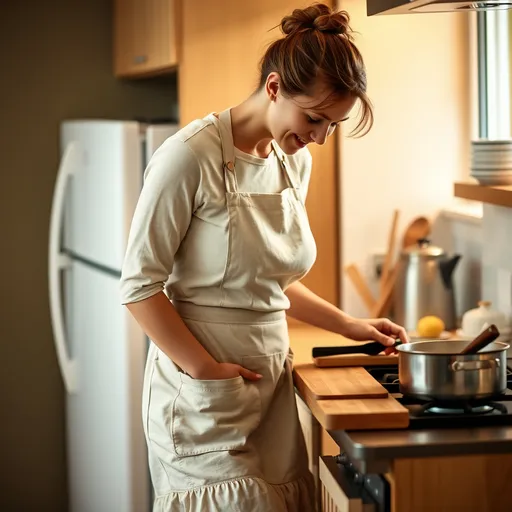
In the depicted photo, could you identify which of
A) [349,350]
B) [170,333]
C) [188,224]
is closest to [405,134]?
[349,350]

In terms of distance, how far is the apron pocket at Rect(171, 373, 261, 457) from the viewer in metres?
2.02

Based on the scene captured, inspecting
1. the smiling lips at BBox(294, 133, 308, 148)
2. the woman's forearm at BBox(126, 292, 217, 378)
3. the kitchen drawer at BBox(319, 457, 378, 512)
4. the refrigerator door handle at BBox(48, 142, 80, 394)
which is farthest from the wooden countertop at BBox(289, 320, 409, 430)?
the refrigerator door handle at BBox(48, 142, 80, 394)

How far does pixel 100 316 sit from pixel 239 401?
1449 millimetres

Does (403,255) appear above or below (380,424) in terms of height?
above

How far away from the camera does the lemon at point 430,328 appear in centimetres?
263

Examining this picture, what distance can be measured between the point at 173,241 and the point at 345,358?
1.60ft

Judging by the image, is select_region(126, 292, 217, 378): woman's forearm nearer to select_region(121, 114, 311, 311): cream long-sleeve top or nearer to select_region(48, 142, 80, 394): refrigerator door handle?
select_region(121, 114, 311, 311): cream long-sleeve top

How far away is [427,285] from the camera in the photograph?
9.39 ft

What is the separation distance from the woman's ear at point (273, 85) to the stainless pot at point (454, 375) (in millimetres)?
563

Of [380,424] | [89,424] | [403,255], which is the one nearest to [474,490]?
[380,424]

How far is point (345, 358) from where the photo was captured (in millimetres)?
2191

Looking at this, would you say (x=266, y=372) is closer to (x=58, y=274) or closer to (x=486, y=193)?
(x=486, y=193)

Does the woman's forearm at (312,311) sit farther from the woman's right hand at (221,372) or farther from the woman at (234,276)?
the woman's right hand at (221,372)

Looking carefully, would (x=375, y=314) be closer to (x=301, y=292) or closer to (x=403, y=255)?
(x=403, y=255)
